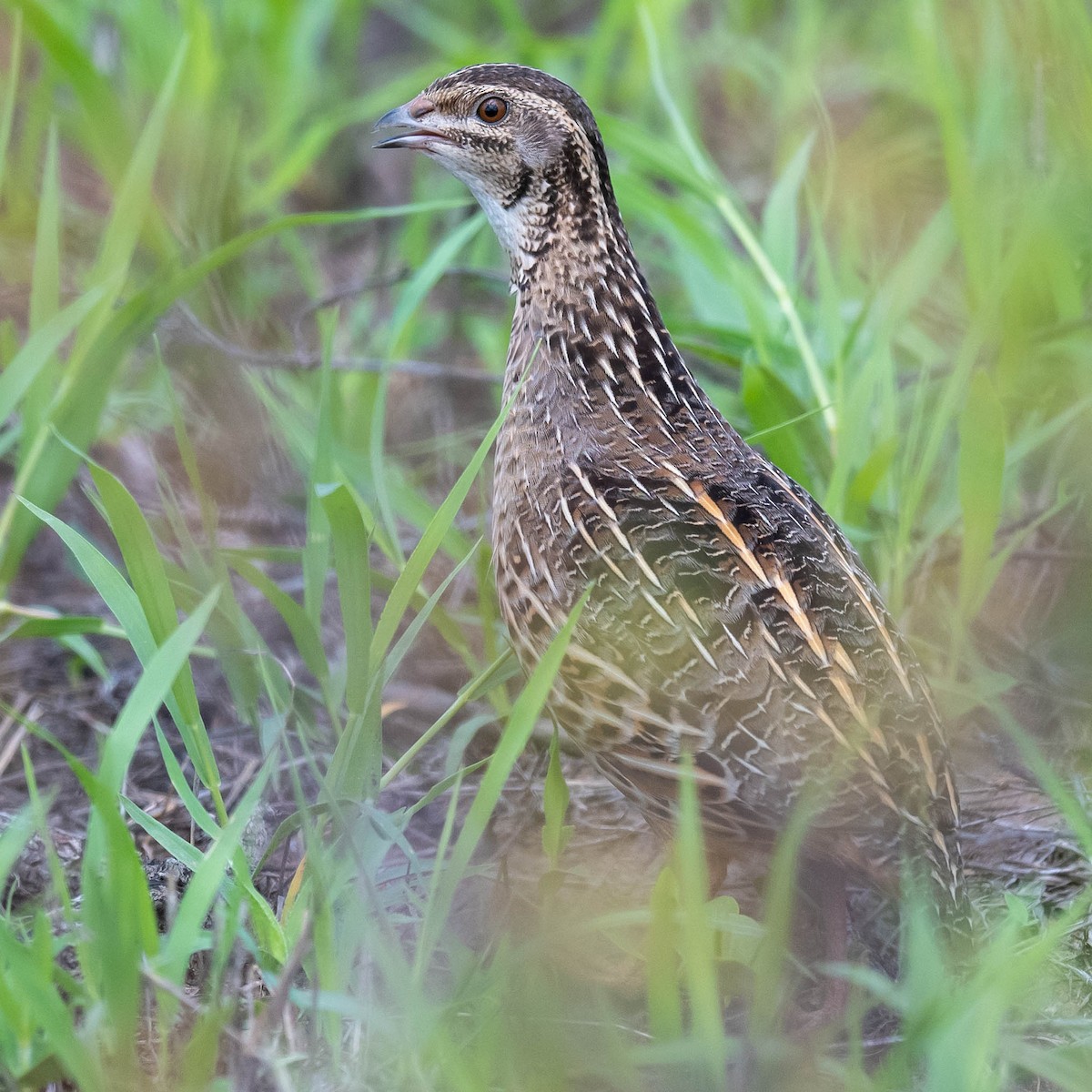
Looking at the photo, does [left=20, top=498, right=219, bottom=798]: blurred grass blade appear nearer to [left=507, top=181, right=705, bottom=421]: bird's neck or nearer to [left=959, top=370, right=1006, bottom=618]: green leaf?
[left=507, top=181, right=705, bottom=421]: bird's neck

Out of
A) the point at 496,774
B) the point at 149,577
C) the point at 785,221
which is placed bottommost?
the point at 496,774

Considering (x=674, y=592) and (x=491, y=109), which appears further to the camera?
(x=491, y=109)

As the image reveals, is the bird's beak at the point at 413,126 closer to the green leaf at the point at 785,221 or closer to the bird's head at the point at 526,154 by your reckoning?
the bird's head at the point at 526,154

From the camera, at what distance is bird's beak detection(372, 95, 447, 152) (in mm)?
3539

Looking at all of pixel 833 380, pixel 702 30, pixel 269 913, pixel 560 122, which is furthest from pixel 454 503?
pixel 702 30

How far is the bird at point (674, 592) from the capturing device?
2727 mm

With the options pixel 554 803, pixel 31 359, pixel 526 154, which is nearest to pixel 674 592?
pixel 554 803

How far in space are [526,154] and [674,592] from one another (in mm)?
1225

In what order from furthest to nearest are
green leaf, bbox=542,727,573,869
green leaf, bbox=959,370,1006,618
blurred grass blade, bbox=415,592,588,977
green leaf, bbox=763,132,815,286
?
green leaf, bbox=763,132,815,286
green leaf, bbox=959,370,1006,618
green leaf, bbox=542,727,573,869
blurred grass blade, bbox=415,592,588,977

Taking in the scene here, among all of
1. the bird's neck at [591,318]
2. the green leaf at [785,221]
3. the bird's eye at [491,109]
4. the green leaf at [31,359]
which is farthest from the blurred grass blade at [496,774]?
the green leaf at [785,221]

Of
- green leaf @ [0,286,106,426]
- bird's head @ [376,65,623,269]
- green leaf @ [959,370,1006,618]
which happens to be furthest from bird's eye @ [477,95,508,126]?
green leaf @ [959,370,1006,618]

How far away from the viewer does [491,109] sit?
3.43m

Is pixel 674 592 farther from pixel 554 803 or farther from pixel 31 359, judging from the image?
pixel 31 359

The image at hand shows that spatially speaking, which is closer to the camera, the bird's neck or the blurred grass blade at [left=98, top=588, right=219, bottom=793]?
the blurred grass blade at [left=98, top=588, right=219, bottom=793]
